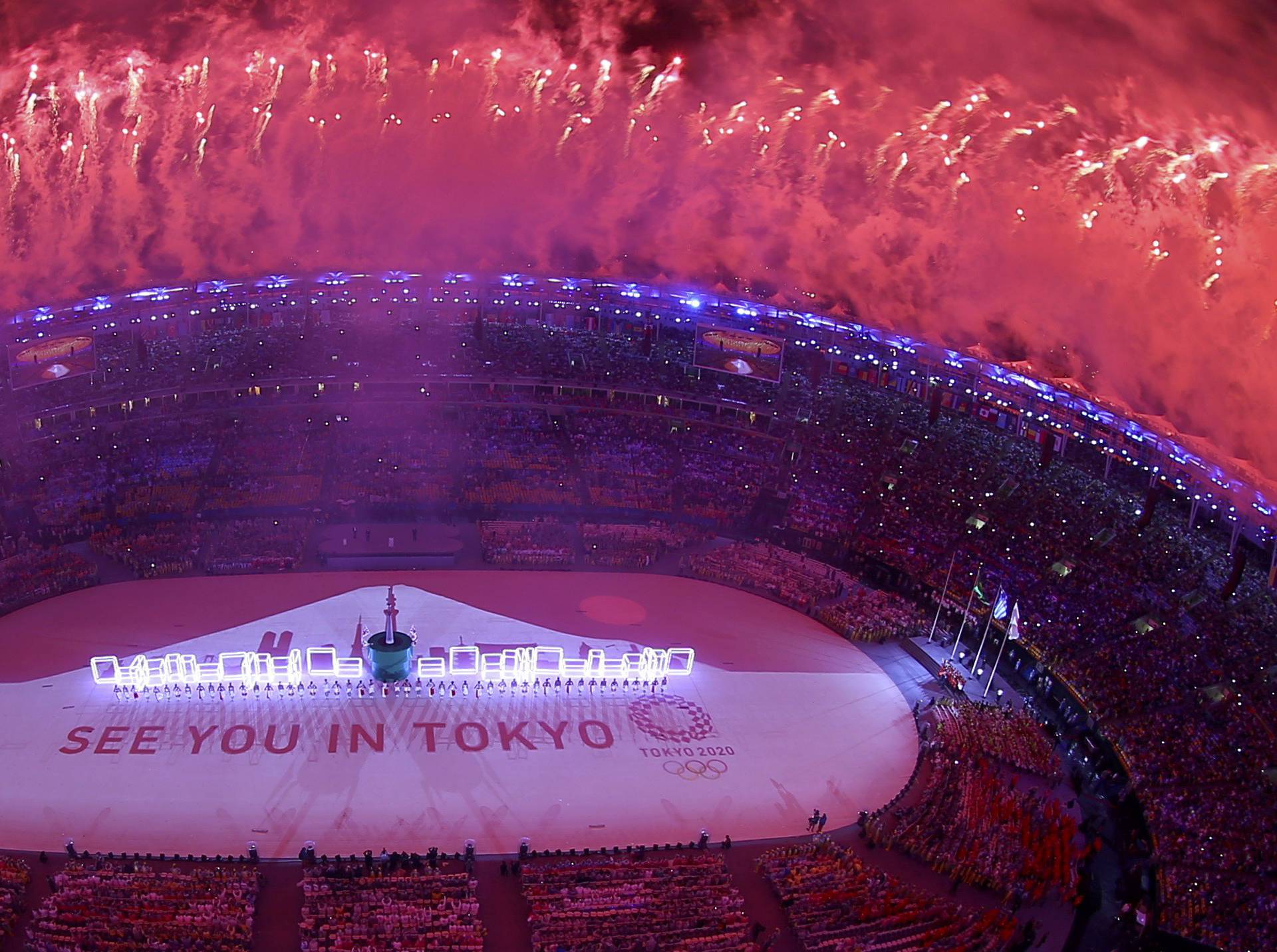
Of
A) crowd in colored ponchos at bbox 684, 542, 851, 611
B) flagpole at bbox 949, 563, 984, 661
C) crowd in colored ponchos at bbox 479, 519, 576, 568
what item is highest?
crowd in colored ponchos at bbox 479, 519, 576, 568

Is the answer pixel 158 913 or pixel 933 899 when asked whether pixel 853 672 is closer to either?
pixel 933 899

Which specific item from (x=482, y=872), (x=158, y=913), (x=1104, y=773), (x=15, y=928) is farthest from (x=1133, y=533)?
(x=15, y=928)

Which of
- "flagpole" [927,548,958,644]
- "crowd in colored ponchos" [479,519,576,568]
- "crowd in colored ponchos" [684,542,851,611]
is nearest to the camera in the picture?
"flagpole" [927,548,958,644]

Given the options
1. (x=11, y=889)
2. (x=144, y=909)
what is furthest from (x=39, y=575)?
(x=144, y=909)

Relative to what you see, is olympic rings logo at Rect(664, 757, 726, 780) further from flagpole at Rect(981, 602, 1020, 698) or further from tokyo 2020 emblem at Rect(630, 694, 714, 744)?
flagpole at Rect(981, 602, 1020, 698)

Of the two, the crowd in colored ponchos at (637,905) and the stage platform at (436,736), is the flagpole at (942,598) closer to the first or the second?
the stage platform at (436,736)

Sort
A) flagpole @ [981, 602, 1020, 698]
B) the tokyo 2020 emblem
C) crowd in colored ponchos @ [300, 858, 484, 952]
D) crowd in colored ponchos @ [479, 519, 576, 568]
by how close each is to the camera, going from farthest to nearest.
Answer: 1. crowd in colored ponchos @ [479, 519, 576, 568]
2. flagpole @ [981, 602, 1020, 698]
3. the tokyo 2020 emblem
4. crowd in colored ponchos @ [300, 858, 484, 952]

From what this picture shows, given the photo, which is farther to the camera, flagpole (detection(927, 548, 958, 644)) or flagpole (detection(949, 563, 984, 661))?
flagpole (detection(927, 548, 958, 644))

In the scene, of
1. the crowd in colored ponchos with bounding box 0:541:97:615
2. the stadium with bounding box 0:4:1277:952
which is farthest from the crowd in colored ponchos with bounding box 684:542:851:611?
the crowd in colored ponchos with bounding box 0:541:97:615
